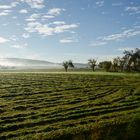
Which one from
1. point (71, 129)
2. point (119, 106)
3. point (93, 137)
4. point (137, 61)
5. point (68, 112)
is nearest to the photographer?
point (93, 137)

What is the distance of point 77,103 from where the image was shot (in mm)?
40719

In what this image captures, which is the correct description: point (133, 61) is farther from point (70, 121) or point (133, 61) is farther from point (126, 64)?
point (70, 121)

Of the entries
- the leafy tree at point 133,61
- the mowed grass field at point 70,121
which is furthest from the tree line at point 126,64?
the mowed grass field at point 70,121

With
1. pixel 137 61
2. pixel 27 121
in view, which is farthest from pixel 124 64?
pixel 27 121

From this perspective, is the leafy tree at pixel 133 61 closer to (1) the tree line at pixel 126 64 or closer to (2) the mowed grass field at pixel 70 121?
(1) the tree line at pixel 126 64

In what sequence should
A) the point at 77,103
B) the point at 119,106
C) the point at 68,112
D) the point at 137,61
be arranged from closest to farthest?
the point at 68,112, the point at 119,106, the point at 77,103, the point at 137,61

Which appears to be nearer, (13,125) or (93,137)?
(93,137)

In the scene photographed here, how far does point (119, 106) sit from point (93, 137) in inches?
536

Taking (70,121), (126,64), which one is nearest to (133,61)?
(126,64)

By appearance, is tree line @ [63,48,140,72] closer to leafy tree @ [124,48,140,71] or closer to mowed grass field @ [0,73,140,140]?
leafy tree @ [124,48,140,71]

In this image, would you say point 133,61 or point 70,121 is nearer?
point 70,121

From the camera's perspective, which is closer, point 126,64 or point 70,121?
point 70,121

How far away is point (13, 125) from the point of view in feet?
93.0

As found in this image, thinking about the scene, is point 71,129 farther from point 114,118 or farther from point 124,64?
point 124,64
